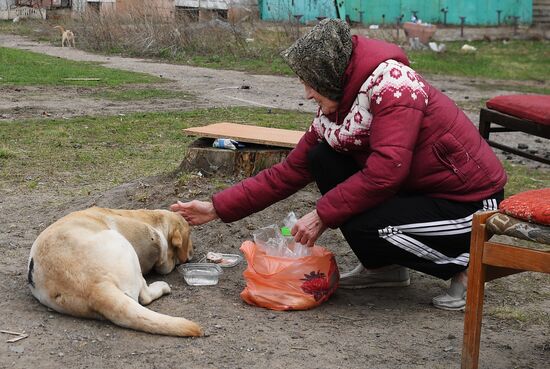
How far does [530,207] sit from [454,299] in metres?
Answer: 1.37

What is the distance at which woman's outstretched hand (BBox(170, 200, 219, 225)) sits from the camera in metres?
4.81

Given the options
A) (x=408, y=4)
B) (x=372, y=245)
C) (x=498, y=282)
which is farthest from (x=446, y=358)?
(x=408, y=4)

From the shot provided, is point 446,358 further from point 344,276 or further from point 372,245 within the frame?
point 344,276

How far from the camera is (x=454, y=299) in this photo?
470 cm

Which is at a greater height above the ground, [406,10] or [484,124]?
[406,10]

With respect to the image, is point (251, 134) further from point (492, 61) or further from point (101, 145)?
point (492, 61)

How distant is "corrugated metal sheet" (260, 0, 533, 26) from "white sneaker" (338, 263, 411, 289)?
2056 centimetres

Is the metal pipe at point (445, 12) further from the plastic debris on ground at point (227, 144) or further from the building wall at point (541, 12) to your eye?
the plastic debris on ground at point (227, 144)

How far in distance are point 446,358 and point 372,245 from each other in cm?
75

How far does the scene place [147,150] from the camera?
29.2 ft

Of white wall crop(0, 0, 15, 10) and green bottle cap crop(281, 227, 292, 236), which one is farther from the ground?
white wall crop(0, 0, 15, 10)

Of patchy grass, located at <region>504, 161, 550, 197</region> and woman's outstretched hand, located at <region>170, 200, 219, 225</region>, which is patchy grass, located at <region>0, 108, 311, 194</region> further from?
patchy grass, located at <region>504, 161, 550, 197</region>

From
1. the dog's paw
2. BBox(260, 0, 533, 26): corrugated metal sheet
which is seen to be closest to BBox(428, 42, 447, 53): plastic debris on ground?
BBox(260, 0, 533, 26): corrugated metal sheet

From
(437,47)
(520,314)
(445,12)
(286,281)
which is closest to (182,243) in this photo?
(286,281)
